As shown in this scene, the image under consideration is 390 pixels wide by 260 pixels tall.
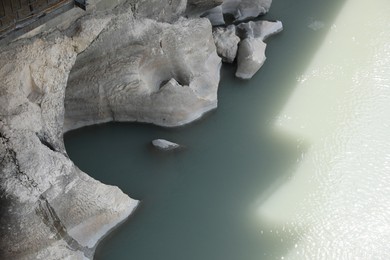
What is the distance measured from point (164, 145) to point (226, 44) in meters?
1.77

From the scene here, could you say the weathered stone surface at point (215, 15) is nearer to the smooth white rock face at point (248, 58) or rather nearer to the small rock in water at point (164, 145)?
the smooth white rock face at point (248, 58)

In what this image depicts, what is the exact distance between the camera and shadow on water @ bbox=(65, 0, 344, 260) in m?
5.47

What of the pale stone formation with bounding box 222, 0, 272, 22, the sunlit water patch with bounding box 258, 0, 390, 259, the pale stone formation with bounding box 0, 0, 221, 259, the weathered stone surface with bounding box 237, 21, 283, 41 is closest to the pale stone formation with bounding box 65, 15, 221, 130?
the pale stone formation with bounding box 0, 0, 221, 259

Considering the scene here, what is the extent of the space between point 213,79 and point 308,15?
7.65ft

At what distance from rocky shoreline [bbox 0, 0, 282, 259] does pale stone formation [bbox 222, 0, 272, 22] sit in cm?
69

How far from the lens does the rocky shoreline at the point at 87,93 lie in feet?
16.2

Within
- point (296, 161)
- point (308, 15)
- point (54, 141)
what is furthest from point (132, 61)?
point (308, 15)

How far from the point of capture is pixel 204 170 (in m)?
6.14

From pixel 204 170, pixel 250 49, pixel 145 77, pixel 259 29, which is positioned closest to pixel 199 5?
pixel 250 49

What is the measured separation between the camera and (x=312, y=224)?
5645 mm

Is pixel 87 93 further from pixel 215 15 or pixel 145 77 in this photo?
pixel 215 15

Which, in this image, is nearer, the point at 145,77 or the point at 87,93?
the point at 87,93

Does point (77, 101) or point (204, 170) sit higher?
point (77, 101)

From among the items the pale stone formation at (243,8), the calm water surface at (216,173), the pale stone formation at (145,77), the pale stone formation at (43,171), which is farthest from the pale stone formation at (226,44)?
the pale stone formation at (43,171)
